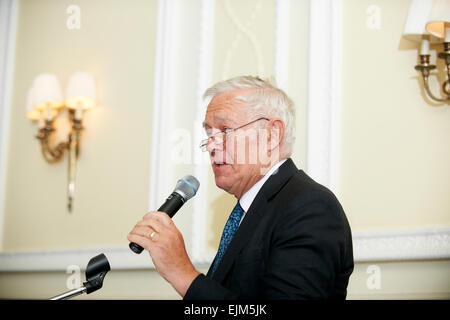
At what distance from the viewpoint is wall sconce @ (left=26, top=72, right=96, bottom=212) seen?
3371 millimetres

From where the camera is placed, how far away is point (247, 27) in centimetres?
292

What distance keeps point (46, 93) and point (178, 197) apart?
2.03 meters

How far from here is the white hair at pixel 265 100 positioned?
196cm

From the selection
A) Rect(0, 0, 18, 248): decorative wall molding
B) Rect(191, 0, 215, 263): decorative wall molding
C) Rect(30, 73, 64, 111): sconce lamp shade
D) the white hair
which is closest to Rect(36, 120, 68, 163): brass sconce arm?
Rect(30, 73, 64, 111): sconce lamp shade

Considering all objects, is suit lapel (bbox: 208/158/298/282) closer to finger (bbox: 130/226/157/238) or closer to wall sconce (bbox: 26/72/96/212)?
finger (bbox: 130/226/157/238)

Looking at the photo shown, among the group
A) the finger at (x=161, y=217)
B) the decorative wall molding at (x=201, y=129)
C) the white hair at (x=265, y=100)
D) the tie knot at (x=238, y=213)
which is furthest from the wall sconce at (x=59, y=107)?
the finger at (x=161, y=217)

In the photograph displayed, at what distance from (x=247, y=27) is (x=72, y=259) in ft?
4.91

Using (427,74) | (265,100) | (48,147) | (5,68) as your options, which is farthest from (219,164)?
(5,68)

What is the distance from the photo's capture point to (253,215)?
1.75m

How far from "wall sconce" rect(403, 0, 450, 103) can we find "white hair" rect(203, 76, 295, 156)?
0.65 meters

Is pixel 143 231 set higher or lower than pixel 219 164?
lower

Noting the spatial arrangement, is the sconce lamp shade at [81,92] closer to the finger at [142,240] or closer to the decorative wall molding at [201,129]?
the decorative wall molding at [201,129]

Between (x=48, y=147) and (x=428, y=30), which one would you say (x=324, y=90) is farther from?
(x=48, y=147)
